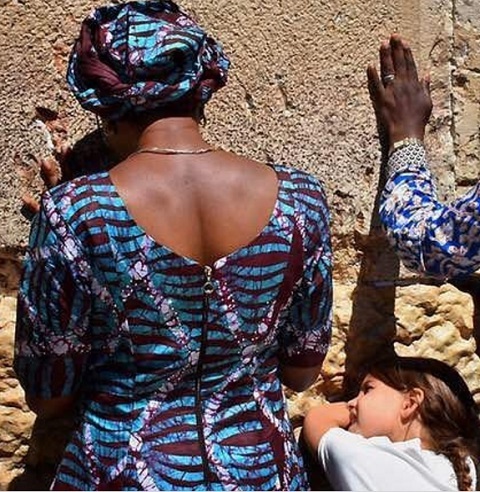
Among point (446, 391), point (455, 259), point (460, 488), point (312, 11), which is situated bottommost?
point (460, 488)

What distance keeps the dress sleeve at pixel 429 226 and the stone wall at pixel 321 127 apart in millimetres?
229

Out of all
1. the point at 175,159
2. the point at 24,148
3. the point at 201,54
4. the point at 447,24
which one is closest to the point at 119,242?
the point at 175,159

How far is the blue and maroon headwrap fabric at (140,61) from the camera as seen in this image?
93.4 inches

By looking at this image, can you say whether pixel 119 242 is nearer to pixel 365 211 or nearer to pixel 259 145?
pixel 259 145

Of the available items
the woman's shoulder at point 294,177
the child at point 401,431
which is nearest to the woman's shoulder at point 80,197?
the woman's shoulder at point 294,177

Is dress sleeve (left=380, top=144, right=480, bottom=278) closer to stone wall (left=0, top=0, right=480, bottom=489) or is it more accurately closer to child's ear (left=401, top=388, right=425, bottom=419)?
stone wall (left=0, top=0, right=480, bottom=489)

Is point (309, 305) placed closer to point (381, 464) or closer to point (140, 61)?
point (381, 464)

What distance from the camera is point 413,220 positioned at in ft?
9.09

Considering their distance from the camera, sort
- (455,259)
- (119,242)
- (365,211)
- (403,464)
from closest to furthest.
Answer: (119,242), (455,259), (403,464), (365,211)

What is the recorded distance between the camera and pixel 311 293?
2.58 metres

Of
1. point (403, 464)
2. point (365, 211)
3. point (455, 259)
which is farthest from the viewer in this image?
point (365, 211)

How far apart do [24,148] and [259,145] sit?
556 mm

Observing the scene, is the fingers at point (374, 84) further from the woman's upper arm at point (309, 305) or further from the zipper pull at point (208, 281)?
the zipper pull at point (208, 281)

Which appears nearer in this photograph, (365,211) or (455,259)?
(455,259)
